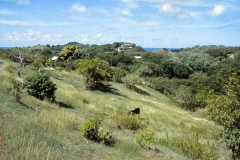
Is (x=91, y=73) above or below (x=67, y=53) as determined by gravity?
below

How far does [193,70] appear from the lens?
304 feet

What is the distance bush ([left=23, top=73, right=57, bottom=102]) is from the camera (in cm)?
1608

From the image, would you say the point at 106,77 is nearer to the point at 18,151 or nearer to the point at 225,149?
the point at 225,149

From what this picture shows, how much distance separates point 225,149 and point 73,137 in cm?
844

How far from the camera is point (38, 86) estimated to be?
16.3m

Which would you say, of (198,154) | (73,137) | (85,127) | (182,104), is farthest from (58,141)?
(182,104)

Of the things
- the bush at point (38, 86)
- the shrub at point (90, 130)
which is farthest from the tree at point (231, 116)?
the bush at point (38, 86)

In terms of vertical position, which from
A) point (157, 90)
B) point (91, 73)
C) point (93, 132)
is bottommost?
point (157, 90)

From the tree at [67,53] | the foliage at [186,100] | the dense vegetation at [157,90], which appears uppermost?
the tree at [67,53]

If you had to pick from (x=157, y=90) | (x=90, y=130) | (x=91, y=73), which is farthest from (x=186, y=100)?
(x=90, y=130)

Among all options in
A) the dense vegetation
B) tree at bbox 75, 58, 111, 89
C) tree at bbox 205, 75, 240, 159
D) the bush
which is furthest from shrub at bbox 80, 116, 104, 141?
tree at bbox 75, 58, 111, 89

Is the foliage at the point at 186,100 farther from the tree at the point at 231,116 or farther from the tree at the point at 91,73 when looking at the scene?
the tree at the point at 231,116

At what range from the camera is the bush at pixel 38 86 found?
1608 cm

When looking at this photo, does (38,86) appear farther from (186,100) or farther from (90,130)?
(186,100)
